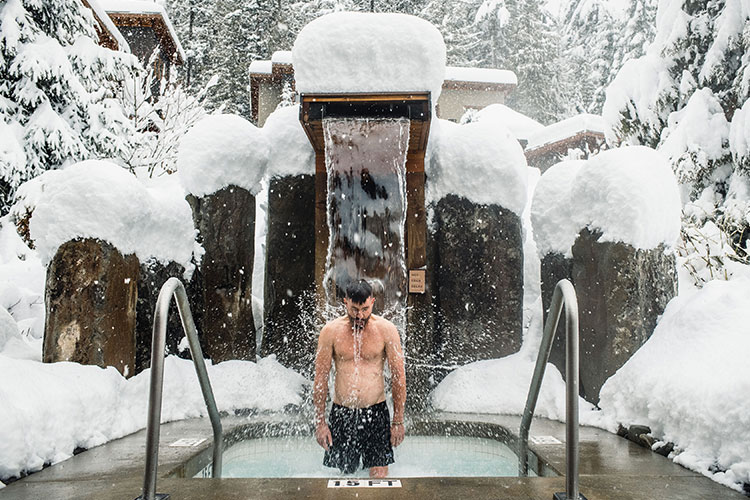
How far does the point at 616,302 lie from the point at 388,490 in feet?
9.42

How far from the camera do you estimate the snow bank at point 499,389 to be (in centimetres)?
490

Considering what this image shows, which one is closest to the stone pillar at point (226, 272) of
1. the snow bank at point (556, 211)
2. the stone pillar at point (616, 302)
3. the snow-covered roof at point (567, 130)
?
the snow bank at point (556, 211)

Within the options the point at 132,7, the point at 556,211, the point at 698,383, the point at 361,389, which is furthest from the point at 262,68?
the point at 698,383

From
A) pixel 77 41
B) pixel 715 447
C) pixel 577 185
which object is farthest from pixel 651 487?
pixel 77 41

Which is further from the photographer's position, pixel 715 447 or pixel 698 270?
pixel 698 270

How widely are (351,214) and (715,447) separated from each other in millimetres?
3643

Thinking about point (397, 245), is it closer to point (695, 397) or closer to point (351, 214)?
point (351, 214)

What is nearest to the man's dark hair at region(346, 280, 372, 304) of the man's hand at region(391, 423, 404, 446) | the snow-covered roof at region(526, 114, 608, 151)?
the man's hand at region(391, 423, 404, 446)

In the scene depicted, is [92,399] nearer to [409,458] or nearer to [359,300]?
[359,300]

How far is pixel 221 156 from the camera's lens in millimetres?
5852

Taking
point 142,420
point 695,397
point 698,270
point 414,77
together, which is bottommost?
point 142,420

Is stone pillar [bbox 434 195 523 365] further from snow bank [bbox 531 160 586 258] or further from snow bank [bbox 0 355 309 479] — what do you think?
snow bank [bbox 0 355 309 479]

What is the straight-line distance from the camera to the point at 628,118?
28.7 ft

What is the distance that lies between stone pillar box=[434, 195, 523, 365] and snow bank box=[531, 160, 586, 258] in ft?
1.21
